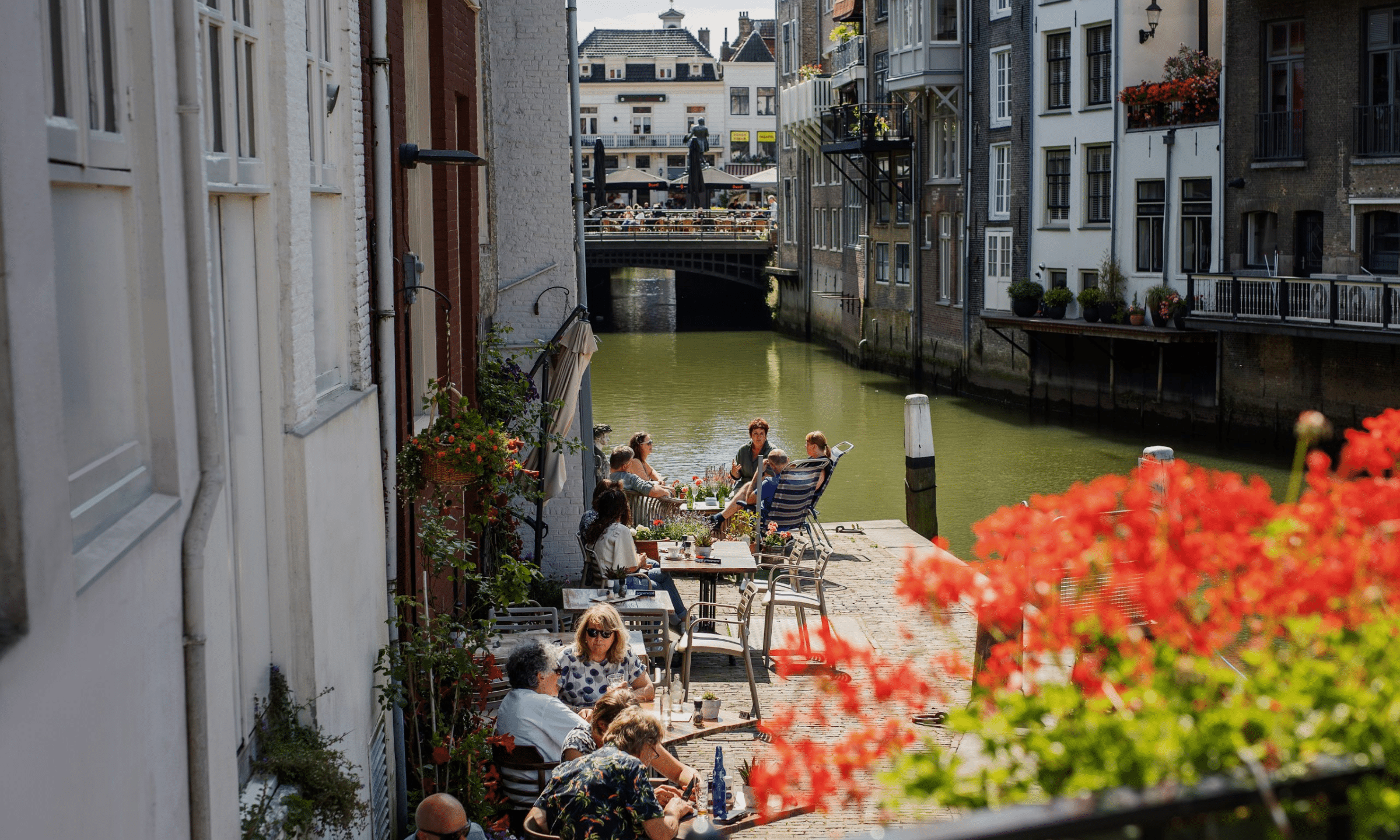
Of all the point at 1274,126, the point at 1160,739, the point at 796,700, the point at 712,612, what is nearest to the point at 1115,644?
the point at 1160,739

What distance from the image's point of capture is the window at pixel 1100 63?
1193 inches

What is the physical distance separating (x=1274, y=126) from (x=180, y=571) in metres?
26.1

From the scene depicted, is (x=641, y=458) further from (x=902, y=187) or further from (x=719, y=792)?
(x=902, y=187)

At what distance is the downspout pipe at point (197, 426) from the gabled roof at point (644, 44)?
308 feet

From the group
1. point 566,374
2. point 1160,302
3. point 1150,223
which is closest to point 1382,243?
point 1160,302

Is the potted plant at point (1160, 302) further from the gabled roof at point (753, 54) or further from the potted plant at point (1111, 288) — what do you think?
the gabled roof at point (753, 54)

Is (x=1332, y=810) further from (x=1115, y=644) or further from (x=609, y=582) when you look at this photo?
(x=609, y=582)

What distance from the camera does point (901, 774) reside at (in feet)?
6.46

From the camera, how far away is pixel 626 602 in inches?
394

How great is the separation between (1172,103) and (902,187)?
12743 mm

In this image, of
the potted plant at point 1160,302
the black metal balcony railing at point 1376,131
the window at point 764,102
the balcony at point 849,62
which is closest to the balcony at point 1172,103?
the potted plant at point 1160,302

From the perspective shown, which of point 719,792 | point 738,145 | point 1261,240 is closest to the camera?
point 719,792

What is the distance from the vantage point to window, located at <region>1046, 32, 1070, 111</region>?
104 ft

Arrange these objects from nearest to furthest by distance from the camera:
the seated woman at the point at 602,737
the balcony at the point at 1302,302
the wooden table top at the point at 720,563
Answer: the seated woman at the point at 602,737, the wooden table top at the point at 720,563, the balcony at the point at 1302,302
